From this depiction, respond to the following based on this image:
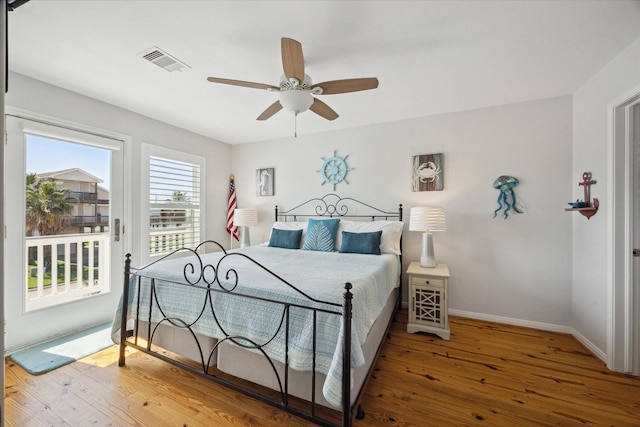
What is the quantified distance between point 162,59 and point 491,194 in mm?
3478

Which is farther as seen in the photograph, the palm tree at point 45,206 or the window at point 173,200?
the window at point 173,200

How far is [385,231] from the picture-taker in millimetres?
3129

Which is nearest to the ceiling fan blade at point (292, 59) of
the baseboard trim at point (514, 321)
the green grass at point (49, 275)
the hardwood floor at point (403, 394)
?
the hardwood floor at point (403, 394)

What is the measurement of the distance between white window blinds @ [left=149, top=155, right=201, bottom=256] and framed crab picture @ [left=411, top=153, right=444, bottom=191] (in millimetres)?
3168

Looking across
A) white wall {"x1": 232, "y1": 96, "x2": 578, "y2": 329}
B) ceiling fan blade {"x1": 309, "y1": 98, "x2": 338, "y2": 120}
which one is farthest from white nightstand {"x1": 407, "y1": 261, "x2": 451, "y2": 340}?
ceiling fan blade {"x1": 309, "y1": 98, "x2": 338, "y2": 120}

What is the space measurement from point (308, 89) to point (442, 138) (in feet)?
6.59

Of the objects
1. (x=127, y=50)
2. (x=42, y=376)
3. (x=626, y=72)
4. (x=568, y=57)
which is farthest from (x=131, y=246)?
(x=626, y=72)

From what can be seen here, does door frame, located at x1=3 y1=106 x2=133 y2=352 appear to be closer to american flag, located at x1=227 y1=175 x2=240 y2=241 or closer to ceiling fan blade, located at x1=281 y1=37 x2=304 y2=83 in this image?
american flag, located at x1=227 y1=175 x2=240 y2=241

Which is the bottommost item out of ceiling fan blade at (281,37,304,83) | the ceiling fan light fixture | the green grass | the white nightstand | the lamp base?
the white nightstand

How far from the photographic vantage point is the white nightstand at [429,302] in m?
2.67

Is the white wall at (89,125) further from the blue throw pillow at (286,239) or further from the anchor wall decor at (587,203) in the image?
the anchor wall decor at (587,203)

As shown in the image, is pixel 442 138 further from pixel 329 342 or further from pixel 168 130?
pixel 168 130

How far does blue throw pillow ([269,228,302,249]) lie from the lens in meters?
3.38

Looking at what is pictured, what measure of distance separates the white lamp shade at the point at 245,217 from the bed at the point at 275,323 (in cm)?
145
